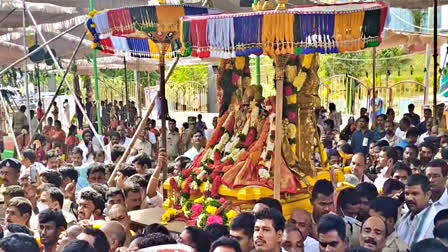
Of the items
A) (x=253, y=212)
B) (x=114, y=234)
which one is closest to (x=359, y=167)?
(x=253, y=212)

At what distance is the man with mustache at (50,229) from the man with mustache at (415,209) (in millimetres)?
2477

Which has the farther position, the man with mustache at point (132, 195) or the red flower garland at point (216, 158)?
the red flower garland at point (216, 158)

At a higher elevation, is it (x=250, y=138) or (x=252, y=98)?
(x=252, y=98)

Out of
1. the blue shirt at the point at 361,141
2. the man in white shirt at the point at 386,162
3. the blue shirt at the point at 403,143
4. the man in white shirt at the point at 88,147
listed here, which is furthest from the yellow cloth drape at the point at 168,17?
the blue shirt at the point at 361,141

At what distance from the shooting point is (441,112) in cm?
1143

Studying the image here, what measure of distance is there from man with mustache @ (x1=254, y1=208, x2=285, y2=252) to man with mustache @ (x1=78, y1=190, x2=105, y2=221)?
5.33ft

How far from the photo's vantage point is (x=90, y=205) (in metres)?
4.95

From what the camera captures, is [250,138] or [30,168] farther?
[30,168]

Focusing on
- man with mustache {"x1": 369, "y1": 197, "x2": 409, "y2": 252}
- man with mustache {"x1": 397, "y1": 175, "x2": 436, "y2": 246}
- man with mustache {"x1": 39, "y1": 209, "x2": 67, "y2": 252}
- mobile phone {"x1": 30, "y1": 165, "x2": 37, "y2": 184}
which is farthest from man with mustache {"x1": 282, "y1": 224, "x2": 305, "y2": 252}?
mobile phone {"x1": 30, "y1": 165, "x2": 37, "y2": 184}

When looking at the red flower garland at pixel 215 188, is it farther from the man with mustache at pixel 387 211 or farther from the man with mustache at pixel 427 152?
the man with mustache at pixel 427 152

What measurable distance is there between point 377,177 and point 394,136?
2.37 metres

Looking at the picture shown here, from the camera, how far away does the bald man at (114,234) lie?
4043 millimetres

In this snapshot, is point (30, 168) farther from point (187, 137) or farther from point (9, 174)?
point (187, 137)

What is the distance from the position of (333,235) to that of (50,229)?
1953mm
